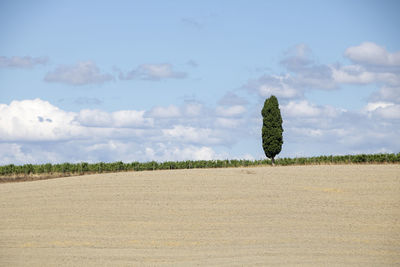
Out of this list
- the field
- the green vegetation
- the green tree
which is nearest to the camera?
the field

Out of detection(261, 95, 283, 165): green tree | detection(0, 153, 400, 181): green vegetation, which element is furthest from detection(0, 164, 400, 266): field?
detection(0, 153, 400, 181): green vegetation

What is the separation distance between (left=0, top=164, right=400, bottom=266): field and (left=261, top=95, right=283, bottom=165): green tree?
1518 centimetres

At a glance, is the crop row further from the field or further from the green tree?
the field

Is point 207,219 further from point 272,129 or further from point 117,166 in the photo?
point 117,166

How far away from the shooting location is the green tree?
49781 millimetres

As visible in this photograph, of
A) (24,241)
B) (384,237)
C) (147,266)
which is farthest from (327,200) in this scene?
(24,241)

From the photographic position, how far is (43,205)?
92.8 feet

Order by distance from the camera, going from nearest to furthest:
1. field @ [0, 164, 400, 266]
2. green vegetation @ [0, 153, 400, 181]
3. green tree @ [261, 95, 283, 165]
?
1. field @ [0, 164, 400, 266]
2. green tree @ [261, 95, 283, 165]
3. green vegetation @ [0, 153, 400, 181]

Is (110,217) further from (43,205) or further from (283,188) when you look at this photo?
(283,188)

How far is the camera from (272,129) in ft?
165

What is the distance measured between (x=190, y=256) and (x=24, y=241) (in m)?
7.90

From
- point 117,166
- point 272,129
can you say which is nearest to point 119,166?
point 117,166

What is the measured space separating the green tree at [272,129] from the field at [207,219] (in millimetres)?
15181

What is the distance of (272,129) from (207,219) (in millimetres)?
27741
